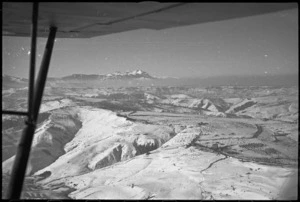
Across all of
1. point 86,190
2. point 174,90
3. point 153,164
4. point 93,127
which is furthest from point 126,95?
point 86,190

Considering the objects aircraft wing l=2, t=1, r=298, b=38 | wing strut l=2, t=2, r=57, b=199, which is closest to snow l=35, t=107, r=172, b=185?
aircraft wing l=2, t=1, r=298, b=38

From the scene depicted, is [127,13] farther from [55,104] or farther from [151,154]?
[55,104]

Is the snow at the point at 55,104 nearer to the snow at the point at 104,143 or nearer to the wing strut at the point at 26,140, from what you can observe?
the snow at the point at 104,143

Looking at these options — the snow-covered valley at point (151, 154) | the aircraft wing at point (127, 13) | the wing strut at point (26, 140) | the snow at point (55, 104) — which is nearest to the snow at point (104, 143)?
the snow-covered valley at point (151, 154)

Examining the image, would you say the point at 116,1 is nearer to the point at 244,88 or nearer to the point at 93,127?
the point at 93,127

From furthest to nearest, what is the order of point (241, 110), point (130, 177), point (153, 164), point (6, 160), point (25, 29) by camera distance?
point (241, 110) → point (6, 160) → point (153, 164) → point (130, 177) → point (25, 29)

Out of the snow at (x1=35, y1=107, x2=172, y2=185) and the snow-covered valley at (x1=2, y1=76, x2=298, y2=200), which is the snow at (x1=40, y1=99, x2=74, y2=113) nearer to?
the snow-covered valley at (x1=2, y1=76, x2=298, y2=200)

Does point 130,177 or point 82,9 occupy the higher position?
point 82,9

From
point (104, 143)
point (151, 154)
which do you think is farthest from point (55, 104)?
point (151, 154)
